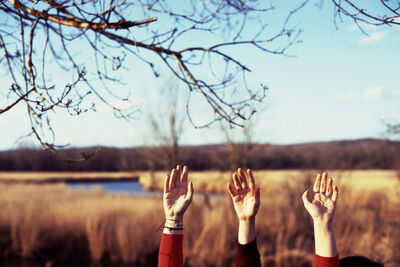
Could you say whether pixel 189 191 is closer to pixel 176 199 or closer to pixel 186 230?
pixel 176 199

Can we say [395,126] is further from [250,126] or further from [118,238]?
[118,238]

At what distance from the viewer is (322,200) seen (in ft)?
6.35

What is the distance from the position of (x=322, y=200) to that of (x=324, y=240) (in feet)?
0.62

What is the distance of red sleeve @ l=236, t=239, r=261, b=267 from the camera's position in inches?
71.9

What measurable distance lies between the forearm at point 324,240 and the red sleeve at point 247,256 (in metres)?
0.28

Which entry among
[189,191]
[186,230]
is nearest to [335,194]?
[189,191]

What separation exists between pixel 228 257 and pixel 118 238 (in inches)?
111

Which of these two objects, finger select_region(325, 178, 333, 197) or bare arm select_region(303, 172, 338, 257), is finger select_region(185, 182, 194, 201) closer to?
bare arm select_region(303, 172, 338, 257)

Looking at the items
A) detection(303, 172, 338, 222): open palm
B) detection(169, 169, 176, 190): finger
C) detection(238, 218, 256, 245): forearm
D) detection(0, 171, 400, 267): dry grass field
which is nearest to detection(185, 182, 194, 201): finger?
detection(169, 169, 176, 190): finger

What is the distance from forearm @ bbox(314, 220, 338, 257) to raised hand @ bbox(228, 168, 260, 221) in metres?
0.29

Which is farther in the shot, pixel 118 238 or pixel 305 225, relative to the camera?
pixel 305 225

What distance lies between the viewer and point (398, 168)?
9.18 metres

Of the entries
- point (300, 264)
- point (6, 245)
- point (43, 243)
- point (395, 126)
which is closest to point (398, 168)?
point (300, 264)

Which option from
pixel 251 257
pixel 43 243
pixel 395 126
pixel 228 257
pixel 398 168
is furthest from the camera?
pixel 43 243
